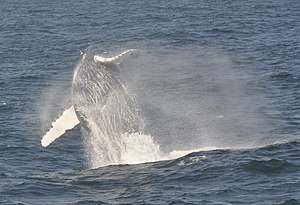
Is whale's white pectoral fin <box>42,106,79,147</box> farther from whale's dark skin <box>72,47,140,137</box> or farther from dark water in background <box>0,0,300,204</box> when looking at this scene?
dark water in background <box>0,0,300,204</box>

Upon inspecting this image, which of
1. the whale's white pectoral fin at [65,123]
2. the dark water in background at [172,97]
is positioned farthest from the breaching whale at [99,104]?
the dark water in background at [172,97]

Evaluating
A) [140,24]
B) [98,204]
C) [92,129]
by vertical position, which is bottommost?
[98,204]

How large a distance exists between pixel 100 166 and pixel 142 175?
3.51m

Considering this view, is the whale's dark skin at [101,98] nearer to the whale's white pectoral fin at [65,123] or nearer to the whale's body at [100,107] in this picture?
the whale's body at [100,107]

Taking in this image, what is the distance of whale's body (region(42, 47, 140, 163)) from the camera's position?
3850 cm

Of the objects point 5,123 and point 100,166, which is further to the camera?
point 5,123

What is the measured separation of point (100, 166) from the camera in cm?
4112

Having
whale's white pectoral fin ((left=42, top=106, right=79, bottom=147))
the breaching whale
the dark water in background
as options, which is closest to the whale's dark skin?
the breaching whale

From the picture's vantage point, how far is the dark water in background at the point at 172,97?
1439 inches

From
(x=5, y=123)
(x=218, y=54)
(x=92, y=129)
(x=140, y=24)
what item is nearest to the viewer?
(x=92, y=129)

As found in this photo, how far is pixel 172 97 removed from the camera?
58.4 m

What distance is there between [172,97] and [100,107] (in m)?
18.7

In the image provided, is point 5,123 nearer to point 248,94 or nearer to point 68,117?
point 68,117

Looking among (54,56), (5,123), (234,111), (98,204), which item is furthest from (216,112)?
(54,56)
